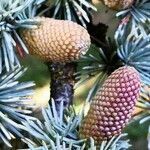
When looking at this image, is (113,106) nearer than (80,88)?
Yes

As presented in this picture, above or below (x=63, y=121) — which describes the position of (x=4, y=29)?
above

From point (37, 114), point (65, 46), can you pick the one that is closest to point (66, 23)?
point (65, 46)

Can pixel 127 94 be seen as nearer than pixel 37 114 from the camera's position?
Yes

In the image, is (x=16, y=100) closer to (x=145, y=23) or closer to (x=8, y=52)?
(x=8, y=52)

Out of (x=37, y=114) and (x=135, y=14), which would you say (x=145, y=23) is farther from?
(x=37, y=114)

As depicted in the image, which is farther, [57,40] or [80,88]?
[80,88]
